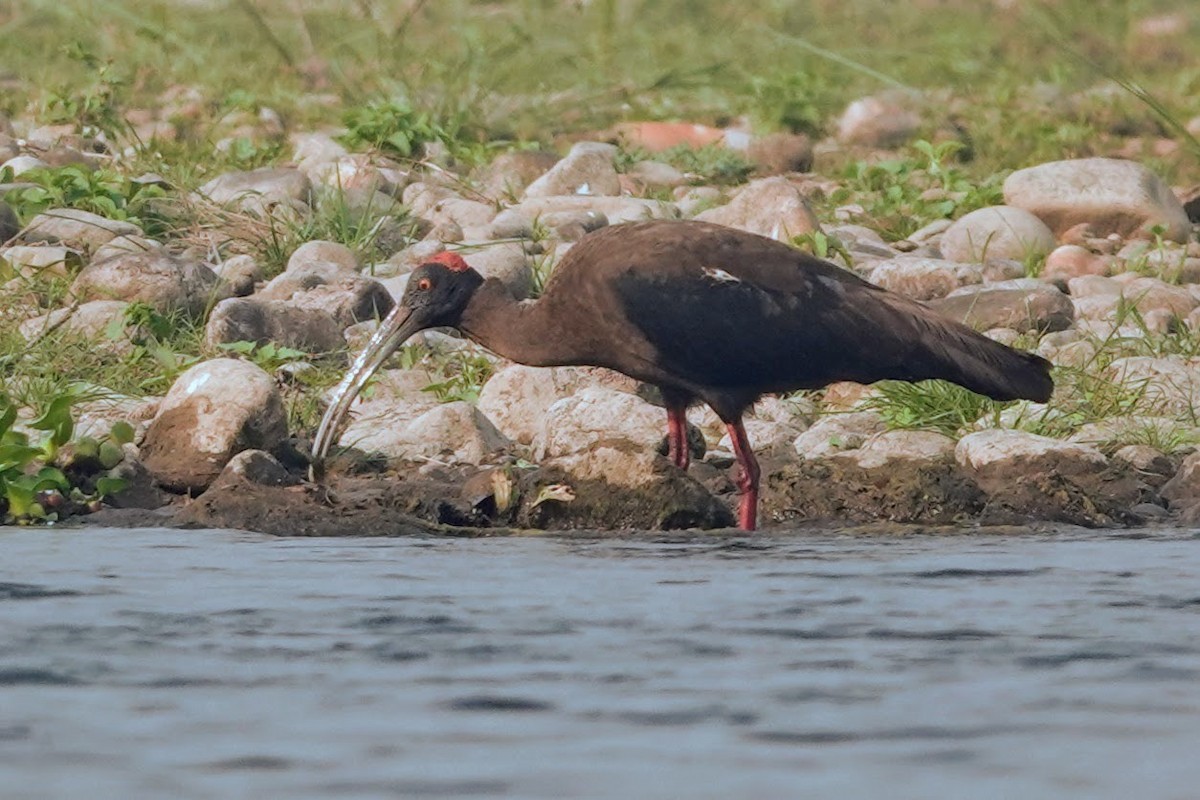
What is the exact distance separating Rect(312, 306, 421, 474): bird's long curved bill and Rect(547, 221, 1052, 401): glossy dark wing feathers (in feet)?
2.66

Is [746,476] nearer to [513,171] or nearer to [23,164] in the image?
[513,171]

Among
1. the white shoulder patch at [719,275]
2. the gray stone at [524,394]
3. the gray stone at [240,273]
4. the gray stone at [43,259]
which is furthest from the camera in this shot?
the gray stone at [240,273]

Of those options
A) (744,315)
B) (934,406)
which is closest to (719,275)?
(744,315)

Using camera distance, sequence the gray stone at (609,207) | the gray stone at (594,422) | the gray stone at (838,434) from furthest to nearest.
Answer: the gray stone at (609,207) < the gray stone at (838,434) < the gray stone at (594,422)

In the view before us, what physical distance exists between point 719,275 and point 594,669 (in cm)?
315

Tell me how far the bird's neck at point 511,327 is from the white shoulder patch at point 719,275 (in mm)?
567

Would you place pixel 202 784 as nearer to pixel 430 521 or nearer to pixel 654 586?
pixel 654 586

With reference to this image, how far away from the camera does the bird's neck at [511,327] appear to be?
8.13 m

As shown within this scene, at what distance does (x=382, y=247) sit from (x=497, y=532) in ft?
10.7

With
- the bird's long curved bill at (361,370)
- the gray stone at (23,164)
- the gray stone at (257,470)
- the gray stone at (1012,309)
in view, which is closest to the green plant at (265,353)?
the bird's long curved bill at (361,370)

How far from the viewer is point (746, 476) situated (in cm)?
773

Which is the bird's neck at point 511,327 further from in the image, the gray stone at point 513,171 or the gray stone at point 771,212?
the gray stone at point 513,171

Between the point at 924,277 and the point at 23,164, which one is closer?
the point at 924,277

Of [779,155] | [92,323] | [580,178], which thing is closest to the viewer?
[92,323]
